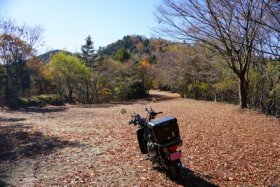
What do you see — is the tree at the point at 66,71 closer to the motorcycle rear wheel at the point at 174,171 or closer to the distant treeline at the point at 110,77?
the distant treeline at the point at 110,77

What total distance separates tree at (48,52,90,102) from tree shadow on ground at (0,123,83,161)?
942 inches

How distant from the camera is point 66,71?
3719 cm

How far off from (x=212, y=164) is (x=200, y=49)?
56.6 ft

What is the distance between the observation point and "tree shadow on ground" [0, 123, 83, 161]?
9.33 metres

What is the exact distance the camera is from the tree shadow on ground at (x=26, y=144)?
367 inches

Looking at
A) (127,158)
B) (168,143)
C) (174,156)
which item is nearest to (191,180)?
(174,156)

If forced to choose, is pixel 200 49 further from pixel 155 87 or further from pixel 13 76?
pixel 155 87

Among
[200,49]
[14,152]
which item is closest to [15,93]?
[200,49]

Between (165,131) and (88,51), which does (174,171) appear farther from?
(88,51)

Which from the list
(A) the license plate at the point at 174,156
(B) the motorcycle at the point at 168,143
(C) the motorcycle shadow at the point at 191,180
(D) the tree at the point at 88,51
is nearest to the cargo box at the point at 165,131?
(B) the motorcycle at the point at 168,143

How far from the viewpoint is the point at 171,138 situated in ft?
20.9

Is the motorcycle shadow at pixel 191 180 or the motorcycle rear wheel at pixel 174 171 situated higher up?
the motorcycle rear wheel at pixel 174 171

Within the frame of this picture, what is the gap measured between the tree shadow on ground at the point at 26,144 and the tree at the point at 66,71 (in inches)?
942

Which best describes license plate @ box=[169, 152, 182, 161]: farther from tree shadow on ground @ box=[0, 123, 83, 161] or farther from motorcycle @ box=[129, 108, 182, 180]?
tree shadow on ground @ box=[0, 123, 83, 161]
